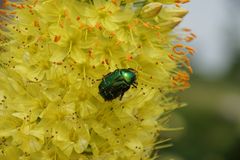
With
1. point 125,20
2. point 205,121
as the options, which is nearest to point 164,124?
point 125,20

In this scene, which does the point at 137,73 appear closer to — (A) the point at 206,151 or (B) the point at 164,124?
(B) the point at 164,124

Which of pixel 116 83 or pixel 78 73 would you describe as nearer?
pixel 116 83

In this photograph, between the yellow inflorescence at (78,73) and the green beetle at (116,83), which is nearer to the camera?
the green beetle at (116,83)

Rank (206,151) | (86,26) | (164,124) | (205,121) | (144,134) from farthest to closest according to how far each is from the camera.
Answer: (205,121), (206,151), (164,124), (144,134), (86,26)

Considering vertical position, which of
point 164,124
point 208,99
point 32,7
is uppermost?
point 32,7

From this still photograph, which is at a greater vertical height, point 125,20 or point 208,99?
point 125,20
